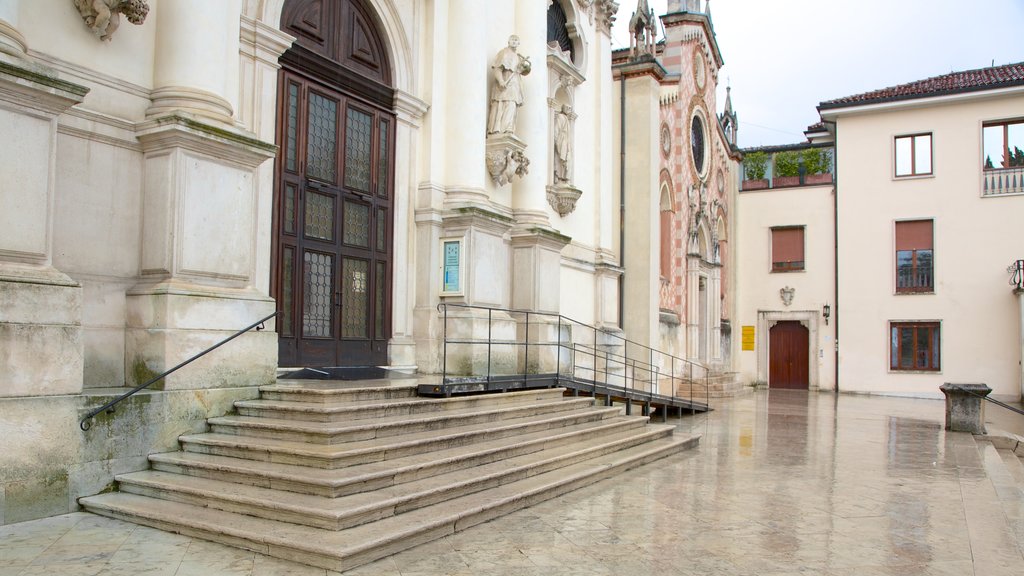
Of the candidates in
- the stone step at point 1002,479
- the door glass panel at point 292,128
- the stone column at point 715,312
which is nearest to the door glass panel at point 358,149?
the door glass panel at point 292,128

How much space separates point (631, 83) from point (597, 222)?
4393mm

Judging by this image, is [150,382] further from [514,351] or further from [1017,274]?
[1017,274]

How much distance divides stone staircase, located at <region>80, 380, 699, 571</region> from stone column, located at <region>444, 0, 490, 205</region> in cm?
380

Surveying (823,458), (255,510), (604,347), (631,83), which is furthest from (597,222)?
(255,510)

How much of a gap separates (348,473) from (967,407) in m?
12.5

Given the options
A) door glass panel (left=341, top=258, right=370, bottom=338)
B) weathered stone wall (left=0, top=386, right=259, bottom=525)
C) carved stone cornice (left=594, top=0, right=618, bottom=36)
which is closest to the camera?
weathered stone wall (left=0, top=386, right=259, bottom=525)

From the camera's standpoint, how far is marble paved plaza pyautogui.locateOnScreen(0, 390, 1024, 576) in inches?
195

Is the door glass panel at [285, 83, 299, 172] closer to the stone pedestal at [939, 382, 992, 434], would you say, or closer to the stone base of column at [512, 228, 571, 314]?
the stone base of column at [512, 228, 571, 314]

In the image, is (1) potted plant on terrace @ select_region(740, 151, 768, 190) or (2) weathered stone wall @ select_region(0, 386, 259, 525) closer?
(2) weathered stone wall @ select_region(0, 386, 259, 525)

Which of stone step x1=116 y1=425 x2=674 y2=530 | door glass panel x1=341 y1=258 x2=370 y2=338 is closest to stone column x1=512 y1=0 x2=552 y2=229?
door glass panel x1=341 y1=258 x2=370 y2=338

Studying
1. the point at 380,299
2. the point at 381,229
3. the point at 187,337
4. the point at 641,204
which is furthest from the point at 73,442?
the point at 641,204

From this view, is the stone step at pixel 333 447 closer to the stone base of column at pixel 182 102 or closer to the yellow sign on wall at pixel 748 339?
the stone base of column at pixel 182 102

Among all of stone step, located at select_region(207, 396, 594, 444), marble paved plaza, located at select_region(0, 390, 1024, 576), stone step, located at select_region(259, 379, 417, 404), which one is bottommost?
marble paved plaza, located at select_region(0, 390, 1024, 576)

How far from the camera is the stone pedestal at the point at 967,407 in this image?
14188 millimetres
